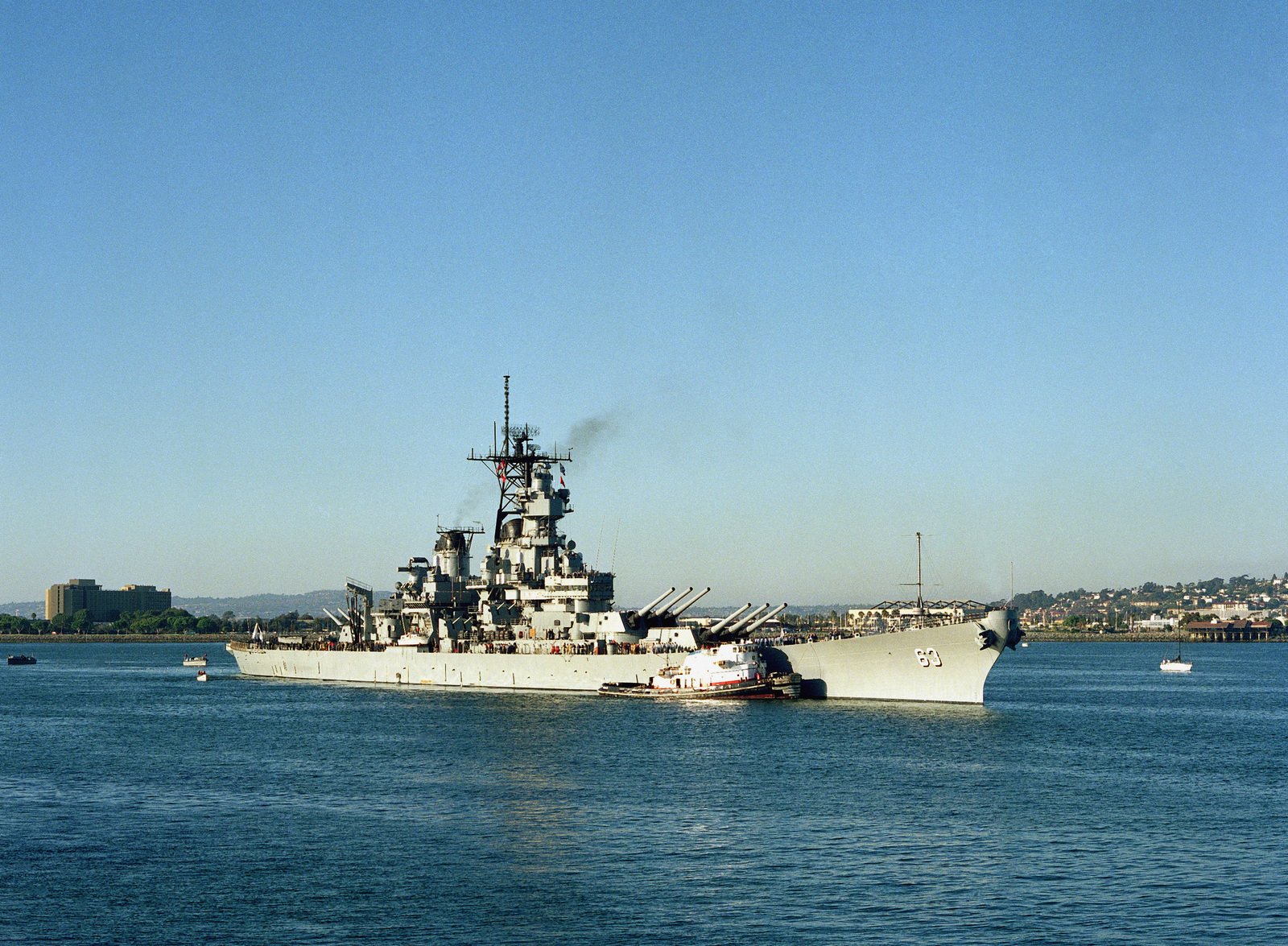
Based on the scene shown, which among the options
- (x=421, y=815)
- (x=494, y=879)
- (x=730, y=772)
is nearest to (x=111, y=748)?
(x=421, y=815)

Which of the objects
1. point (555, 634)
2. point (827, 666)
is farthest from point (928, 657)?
point (555, 634)

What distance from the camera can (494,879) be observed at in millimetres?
29438

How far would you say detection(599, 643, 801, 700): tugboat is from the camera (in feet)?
218

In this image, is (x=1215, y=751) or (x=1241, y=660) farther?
(x=1241, y=660)

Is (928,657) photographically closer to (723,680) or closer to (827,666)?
(827,666)

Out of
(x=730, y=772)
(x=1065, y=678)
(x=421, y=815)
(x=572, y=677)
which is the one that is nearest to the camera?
(x=421, y=815)

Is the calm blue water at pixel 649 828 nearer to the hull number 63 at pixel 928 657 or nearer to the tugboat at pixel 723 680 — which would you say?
the hull number 63 at pixel 928 657

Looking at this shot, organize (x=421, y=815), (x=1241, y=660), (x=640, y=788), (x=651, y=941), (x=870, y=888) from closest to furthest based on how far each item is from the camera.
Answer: (x=651, y=941) < (x=870, y=888) < (x=421, y=815) < (x=640, y=788) < (x=1241, y=660)

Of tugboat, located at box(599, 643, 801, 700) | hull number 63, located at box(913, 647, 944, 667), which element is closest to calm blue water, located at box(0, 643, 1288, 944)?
hull number 63, located at box(913, 647, 944, 667)

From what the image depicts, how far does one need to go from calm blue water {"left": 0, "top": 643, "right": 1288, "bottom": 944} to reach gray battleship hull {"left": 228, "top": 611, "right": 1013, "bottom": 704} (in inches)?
106

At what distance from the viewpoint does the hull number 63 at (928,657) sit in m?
62.8

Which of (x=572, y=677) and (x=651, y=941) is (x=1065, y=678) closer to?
(x=572, y=677)

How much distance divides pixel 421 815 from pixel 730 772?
11170 millimetres

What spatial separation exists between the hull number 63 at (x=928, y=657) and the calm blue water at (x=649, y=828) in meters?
2.62
